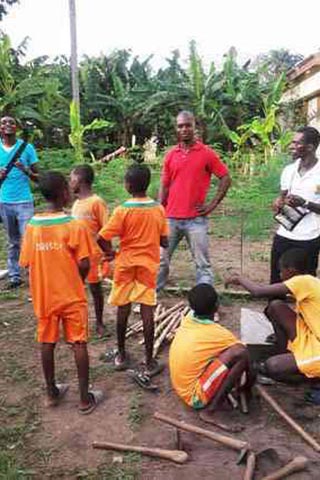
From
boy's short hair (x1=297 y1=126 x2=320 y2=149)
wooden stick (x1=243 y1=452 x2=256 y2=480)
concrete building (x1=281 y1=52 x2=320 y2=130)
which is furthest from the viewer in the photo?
concrete building (x1=281 y1=52 x2=320 y2=130)

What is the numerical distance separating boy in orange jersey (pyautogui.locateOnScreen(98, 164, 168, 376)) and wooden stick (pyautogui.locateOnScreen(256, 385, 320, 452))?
0.84 metres

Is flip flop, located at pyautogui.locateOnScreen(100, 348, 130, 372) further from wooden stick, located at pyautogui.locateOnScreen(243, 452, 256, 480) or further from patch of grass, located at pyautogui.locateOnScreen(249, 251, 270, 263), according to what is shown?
patch of grass, located at pyautogui.locateOnScreen(249, 251, 270, 263)

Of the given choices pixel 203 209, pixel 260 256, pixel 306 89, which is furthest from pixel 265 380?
pixel 306 89

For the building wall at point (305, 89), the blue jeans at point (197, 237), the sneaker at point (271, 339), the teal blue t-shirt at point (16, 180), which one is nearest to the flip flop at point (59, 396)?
the sneaker at point (271, 339)

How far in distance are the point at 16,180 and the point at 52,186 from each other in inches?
109

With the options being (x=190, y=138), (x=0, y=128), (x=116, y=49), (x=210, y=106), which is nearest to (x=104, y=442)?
(x=190, y=138)

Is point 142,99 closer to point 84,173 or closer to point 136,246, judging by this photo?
point 84,173

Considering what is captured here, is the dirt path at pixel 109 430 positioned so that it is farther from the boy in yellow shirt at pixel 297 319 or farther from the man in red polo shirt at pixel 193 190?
the man in red polo shirt at pixel 193 190

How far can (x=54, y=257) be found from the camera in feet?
10.4

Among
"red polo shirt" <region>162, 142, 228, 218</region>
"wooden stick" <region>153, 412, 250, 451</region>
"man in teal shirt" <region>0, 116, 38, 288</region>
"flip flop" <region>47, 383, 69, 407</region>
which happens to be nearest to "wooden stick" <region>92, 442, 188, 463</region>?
"wooden stick" <region>153, 412, 250, 451</region>

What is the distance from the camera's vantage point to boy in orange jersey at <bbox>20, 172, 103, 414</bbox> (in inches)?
125

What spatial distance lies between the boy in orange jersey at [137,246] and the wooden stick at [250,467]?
1246 millimetres

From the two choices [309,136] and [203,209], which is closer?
[309,136]

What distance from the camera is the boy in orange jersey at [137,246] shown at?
12.3 feet
